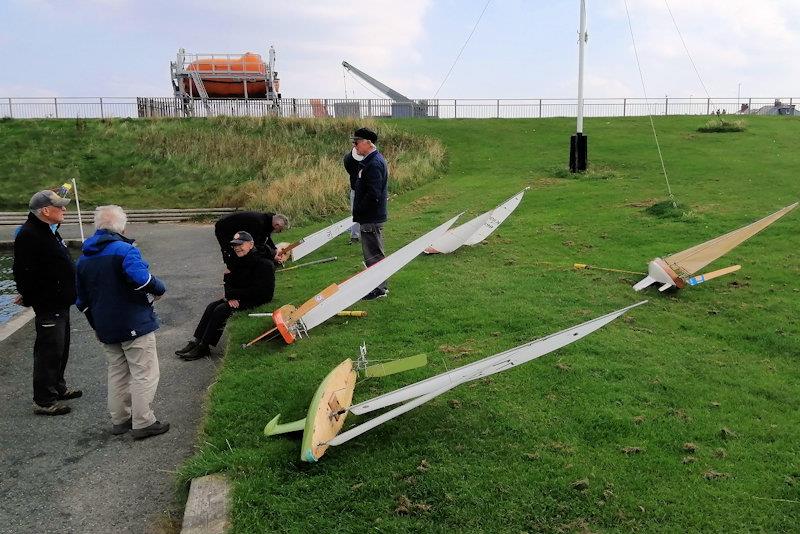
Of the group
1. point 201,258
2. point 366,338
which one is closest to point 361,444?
point 366,338

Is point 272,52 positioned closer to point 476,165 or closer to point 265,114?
point 265,114

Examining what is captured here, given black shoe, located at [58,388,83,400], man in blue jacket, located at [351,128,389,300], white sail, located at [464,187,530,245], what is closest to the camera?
black shoe, located at [58,388,83,400]

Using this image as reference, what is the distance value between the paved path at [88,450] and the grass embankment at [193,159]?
988 cm

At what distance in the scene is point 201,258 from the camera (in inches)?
492

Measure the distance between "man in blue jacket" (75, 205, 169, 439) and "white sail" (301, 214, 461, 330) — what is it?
6.61 ft

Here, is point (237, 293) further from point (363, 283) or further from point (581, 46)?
point (581, 46)

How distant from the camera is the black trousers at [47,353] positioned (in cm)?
551

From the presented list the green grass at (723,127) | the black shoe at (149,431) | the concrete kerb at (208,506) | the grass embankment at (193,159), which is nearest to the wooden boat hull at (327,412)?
the concrete kerb at (208,506)

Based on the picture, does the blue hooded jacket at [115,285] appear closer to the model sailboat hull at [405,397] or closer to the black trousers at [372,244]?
the model sailboat hull at [405,397]

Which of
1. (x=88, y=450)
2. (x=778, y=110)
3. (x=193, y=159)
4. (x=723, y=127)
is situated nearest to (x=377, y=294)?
(x=88, y=450)

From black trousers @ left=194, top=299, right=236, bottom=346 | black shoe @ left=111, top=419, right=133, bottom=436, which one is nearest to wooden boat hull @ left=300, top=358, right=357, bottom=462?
black shoe @ left=111, top=419, right=133, bottom=436

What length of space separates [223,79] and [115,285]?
2761cm

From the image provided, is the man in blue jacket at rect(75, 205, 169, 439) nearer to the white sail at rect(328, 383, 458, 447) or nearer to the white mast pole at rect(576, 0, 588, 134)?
the white sail at rect(328, 383, 458, 447)

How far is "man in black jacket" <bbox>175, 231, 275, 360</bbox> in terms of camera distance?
Result: 6891 mm
